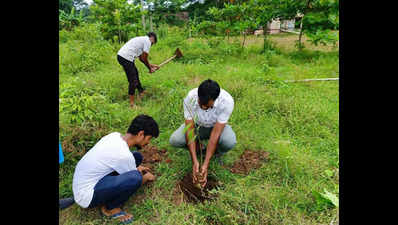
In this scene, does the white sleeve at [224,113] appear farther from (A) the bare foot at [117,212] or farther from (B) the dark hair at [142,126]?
(A) the bare foot at [117,212]

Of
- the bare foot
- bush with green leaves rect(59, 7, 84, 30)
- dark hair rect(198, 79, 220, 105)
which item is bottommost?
the bare foot

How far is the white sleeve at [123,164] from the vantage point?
6.02ft

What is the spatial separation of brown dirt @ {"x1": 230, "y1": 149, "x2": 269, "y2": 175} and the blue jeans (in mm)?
1134

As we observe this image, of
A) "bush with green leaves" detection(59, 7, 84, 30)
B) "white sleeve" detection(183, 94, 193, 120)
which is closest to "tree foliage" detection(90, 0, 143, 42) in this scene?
"bush with green leaves" detection(59, 7, 84, 30)

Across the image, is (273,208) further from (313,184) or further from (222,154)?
(222,154)

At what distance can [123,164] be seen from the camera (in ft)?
6.13

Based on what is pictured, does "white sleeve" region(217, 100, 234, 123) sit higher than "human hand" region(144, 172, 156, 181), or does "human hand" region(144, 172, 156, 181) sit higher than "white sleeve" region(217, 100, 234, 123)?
"white sleeve" region(217, 100, 234, 123)

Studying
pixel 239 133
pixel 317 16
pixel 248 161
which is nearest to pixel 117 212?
pixel 248 161

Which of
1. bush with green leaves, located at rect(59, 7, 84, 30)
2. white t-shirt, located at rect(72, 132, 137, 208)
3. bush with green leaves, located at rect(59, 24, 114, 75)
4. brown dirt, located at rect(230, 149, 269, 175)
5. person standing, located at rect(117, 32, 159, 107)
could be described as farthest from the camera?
bush with green leaves, located at rect(59, 7, 84, 30)

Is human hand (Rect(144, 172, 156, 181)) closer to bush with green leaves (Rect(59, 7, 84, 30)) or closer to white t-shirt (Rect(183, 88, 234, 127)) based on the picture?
white t-shirt (Rect(183, 88, 234, 127))

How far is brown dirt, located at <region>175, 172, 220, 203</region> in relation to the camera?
2.16 meters

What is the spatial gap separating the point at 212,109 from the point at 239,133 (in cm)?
96

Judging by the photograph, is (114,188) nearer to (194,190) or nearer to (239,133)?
(194,190)

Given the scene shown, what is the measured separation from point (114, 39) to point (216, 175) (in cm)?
762
